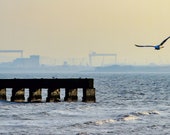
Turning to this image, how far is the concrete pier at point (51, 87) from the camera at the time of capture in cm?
6419

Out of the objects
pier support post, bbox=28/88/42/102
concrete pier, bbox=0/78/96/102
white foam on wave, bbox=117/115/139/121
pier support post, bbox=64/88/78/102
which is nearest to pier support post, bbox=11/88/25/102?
concrete pier, bbox=0/78/96/102

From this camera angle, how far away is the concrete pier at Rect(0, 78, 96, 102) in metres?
64.2

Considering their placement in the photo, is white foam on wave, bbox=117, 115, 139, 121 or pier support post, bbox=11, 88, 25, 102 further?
pier support post, bbox=11, 88, 25, 102

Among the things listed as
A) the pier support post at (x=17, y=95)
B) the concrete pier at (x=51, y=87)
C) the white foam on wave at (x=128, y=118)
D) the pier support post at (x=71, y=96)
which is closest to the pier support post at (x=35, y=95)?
the concrete pier at (x=51, y=87)

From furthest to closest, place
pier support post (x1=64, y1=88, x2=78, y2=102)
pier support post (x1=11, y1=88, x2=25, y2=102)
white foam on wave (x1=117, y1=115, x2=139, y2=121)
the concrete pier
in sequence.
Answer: pier support post (x1=64, y1=88, x2=78, y2=102), pier support post (x1=11, y1=88, x2=25, y2=102), the concrete pier, white foam on wave (x1=117, y1=115, x2=139, y2=121)

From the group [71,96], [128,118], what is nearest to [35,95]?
[71,96]

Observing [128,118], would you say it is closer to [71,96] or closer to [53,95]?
[71,96]

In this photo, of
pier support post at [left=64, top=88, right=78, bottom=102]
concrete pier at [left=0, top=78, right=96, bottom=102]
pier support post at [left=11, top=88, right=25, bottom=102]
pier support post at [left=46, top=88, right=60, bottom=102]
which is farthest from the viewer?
pier support post at [left=46, top=88, right=60, bottom=102]

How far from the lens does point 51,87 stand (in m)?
65.2

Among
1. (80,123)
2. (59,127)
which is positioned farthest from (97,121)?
(59,127)

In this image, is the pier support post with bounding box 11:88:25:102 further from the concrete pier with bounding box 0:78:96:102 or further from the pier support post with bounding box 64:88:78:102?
the pier support post with bounding box 64:88:78:102

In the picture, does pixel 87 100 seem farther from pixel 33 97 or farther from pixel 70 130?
pixel 70 130

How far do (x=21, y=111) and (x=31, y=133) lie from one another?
50.7ft

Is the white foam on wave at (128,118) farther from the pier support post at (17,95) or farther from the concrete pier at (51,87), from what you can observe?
the pier support post at (17,95)
